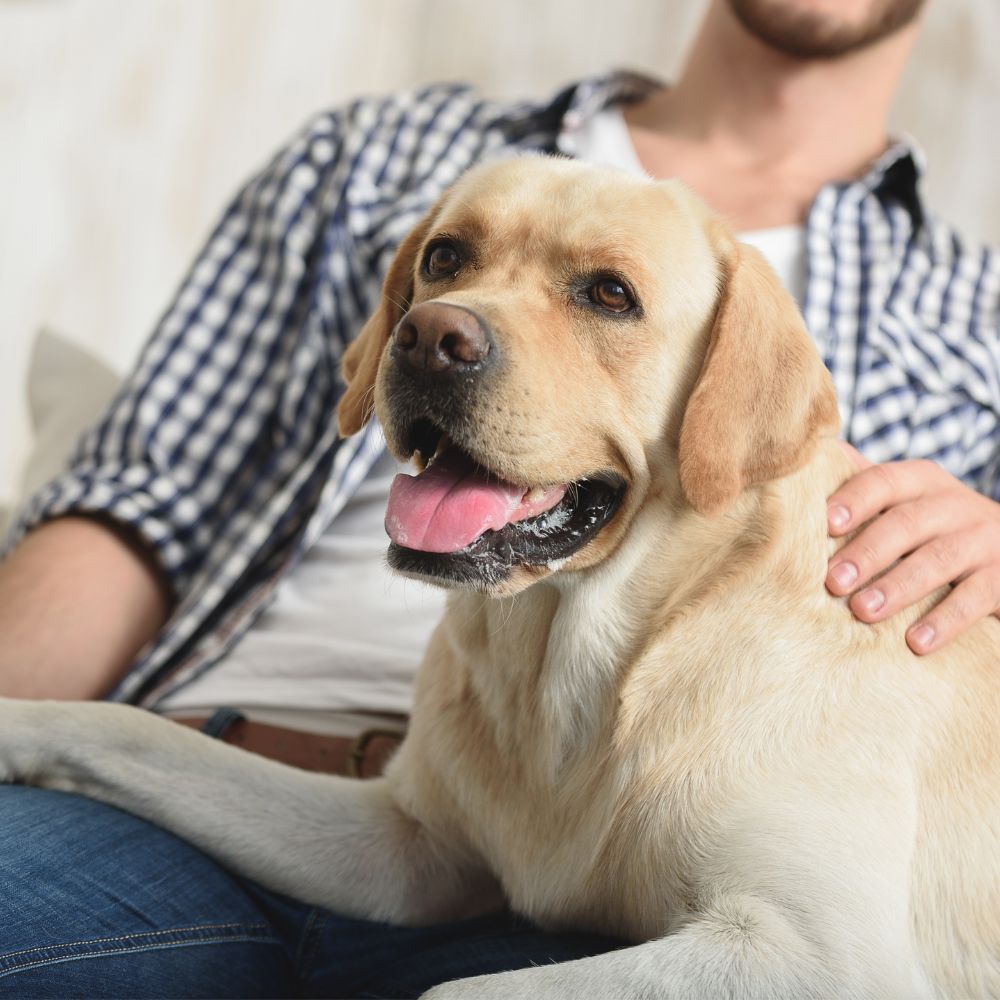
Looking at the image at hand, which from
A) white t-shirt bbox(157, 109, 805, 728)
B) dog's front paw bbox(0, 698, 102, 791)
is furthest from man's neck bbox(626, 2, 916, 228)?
dog's front paw bbox(0, 698, 102, 791)

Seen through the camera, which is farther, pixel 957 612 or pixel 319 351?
pixel 319 351

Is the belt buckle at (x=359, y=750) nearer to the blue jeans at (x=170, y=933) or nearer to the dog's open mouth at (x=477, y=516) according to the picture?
the blue jeans at (x=170, y=933)

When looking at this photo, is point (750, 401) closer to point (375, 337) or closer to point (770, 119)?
point (375, 337)

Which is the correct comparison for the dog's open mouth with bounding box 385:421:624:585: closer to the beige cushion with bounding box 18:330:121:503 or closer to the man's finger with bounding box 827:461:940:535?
the man's finger with bounding box 827:461:940:535

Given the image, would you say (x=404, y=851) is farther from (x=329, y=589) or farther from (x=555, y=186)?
(x=555, y=186)

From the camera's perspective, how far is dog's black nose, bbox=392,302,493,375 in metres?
1.20

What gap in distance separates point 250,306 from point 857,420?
1.16 meters

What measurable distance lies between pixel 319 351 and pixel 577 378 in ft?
2.91

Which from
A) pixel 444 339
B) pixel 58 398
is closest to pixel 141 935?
pixel 444 339

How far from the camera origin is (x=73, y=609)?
183cm

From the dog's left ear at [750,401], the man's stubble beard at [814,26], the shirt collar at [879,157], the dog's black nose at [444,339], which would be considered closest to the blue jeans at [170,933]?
the dog's left ear at [750,401]

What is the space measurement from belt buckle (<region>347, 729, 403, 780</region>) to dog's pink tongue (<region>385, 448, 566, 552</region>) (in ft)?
1.92

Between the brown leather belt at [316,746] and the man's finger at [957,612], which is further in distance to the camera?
the brown leather belt at [316,746]

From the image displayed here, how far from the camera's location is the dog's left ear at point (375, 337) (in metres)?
1.55
